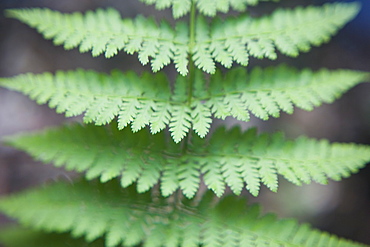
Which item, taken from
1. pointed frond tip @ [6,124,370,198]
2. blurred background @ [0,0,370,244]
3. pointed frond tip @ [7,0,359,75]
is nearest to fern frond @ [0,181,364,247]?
pointed frond tip @ [6,124,370,198]

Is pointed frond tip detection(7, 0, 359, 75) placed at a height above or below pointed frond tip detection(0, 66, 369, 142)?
above

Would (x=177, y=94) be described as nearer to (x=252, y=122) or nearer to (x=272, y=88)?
(x=272, y=88)

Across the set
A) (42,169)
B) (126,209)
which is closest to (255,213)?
(126,209)

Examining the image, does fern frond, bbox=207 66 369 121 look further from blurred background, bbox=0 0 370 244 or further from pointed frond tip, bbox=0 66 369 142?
blurred background, bbox=0 0 370 244

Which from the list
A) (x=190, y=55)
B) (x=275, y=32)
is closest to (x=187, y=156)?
(x=190, y=55)

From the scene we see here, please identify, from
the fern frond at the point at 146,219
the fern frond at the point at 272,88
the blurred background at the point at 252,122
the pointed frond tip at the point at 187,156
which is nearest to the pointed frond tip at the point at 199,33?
the fern frond at the point at 272,88

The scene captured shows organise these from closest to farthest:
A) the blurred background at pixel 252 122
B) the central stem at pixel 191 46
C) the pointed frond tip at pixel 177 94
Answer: the pointed frond tip at pixel 177 94 < the central stem at pixel 191 46 < the blurred background at pixel 252 122

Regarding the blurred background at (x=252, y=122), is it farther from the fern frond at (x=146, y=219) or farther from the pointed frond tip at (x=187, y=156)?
the pointed frond tip at (x=187, y=156)

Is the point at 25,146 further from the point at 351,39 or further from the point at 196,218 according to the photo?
the point at 351,39
